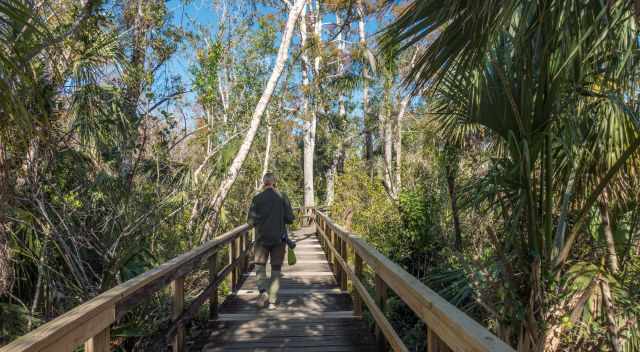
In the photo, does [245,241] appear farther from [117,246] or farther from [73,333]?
[73,333]

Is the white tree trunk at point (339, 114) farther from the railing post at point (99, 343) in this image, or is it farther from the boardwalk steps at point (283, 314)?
the railing post at point (99, 343)

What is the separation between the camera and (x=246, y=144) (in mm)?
8297

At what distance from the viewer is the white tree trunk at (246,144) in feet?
24.6

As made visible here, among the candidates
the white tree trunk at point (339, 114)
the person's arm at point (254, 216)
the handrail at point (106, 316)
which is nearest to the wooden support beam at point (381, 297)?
the handrail at point (106, 316)

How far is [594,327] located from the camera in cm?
342

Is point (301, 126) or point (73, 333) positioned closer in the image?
point (73, 333)

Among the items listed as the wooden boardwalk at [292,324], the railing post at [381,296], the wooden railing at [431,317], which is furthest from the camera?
Result: the wooden boardwalk at [292,324]

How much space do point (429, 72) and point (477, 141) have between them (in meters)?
3.83

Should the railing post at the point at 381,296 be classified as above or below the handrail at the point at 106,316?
below

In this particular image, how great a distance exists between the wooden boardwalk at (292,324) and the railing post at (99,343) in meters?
1.83

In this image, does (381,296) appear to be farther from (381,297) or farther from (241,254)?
(241,254)

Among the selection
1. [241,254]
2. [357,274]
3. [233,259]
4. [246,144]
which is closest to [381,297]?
[357,274]

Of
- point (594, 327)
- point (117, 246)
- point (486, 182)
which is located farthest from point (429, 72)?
point (117, 246)

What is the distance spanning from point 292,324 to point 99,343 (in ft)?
8.85
